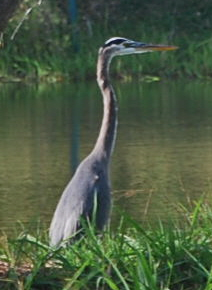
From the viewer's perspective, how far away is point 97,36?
24.4 meters

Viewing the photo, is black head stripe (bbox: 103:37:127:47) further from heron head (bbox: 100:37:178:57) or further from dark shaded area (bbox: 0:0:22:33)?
dark shaded area (bbox: 0:0:22:33)

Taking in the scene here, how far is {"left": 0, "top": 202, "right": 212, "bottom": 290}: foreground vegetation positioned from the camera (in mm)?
5535

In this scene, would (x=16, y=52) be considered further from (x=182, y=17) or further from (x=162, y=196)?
(x=162, y=196)

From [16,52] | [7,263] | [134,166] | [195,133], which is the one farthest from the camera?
[16,52]

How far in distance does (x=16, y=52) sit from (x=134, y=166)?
36.3 feet

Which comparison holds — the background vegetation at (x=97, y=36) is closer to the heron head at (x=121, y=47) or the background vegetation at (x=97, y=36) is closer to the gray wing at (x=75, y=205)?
the heron head at (x=121, y=47)

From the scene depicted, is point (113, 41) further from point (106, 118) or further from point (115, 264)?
point (115, 264)

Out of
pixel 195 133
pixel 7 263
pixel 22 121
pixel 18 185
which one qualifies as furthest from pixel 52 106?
pixel 7 263

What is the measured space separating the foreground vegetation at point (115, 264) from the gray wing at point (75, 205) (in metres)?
0.69

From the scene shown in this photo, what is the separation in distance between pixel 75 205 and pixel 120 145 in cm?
730

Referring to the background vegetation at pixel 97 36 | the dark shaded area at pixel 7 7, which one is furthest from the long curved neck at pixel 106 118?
the background vegetation at pixel 97 36

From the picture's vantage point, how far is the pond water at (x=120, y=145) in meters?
10.5

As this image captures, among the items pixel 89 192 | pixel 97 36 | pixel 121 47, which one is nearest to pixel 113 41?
pixel 121 47

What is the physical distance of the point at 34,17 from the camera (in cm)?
2391
